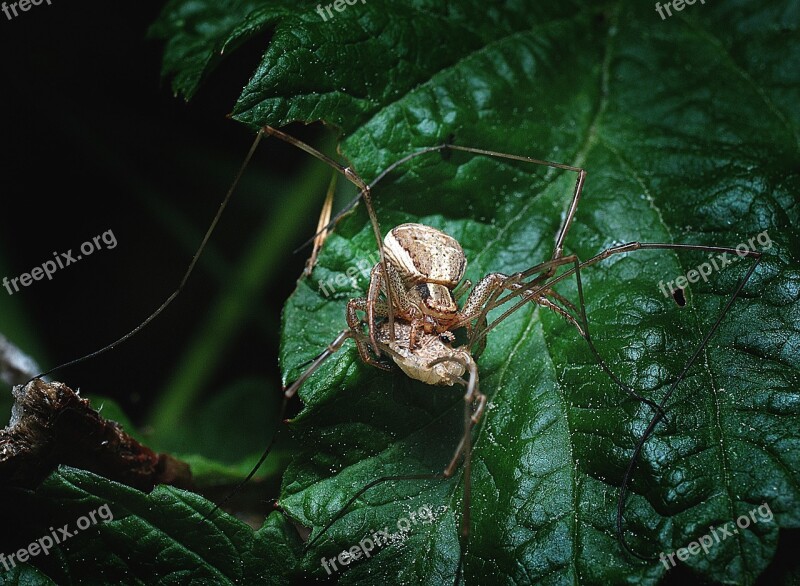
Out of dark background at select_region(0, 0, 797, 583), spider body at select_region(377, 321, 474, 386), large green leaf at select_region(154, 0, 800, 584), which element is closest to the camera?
large green leaf at select_region(154, 0, 800, 584)

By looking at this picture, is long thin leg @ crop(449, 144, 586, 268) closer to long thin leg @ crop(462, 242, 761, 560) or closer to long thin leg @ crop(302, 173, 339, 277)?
long thin leg @ crop(462, 242, 761, 560)

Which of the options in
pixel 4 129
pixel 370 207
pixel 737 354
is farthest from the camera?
pixel 4 129

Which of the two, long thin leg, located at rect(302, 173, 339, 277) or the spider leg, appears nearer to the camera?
the spider leg

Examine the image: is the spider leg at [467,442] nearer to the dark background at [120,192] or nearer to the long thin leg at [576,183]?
the long thin leg at [576,183]

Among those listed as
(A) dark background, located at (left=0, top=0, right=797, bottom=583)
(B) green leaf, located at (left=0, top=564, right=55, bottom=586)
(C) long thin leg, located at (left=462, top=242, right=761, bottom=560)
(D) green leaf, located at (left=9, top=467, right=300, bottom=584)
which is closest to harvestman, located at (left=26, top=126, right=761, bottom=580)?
(C) long thin leg, located at (left=462, top=242, right=761, bottom=560)

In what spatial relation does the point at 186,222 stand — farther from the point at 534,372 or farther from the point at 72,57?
the point at 534,372

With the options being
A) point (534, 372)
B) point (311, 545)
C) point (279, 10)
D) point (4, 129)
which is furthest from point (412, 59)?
point (4, 129)

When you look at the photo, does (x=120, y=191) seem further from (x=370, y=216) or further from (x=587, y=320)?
(x=587, y=320)
